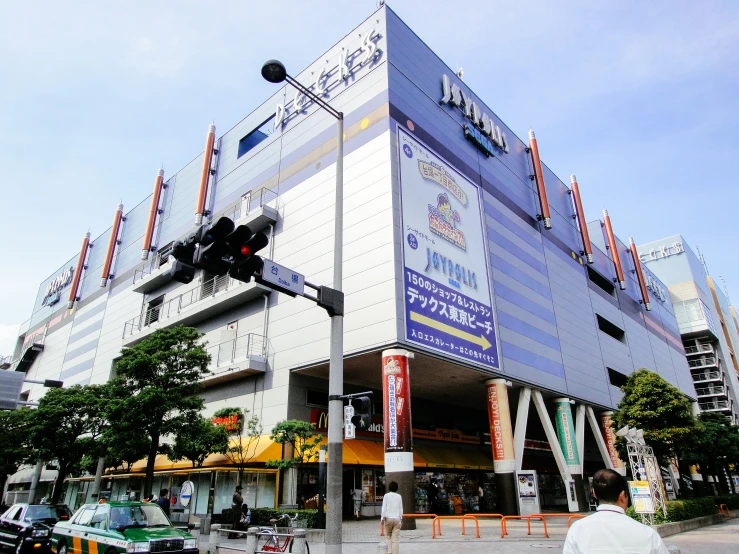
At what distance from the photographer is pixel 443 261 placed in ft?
75.5

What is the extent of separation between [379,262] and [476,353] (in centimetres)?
657

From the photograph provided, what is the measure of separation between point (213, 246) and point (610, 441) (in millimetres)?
34617

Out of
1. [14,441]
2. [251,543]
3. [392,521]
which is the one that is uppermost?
[14,441]

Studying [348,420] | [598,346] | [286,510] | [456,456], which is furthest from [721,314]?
[348,420]

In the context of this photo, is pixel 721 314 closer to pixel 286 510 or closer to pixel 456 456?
pixel 456 456

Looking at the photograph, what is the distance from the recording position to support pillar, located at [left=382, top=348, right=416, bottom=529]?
18.1m

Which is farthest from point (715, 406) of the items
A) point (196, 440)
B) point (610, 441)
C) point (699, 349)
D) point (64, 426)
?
point (64, 426)

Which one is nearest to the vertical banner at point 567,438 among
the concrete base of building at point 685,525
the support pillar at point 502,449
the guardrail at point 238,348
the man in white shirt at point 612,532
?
the support pillar at point 502,449

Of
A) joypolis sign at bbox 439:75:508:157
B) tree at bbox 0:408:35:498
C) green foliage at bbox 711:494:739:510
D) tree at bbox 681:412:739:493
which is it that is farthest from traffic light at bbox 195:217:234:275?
tree at bbox 681:412:739:493

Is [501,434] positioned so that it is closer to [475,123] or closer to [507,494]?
[507,494]

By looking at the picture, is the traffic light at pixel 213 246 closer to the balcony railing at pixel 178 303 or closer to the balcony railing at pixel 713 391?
the balcony railing at pixel 178 303

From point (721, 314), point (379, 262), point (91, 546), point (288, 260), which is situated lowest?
point (91, 546)

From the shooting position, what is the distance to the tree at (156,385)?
18.6m

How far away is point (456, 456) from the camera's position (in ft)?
96.1
